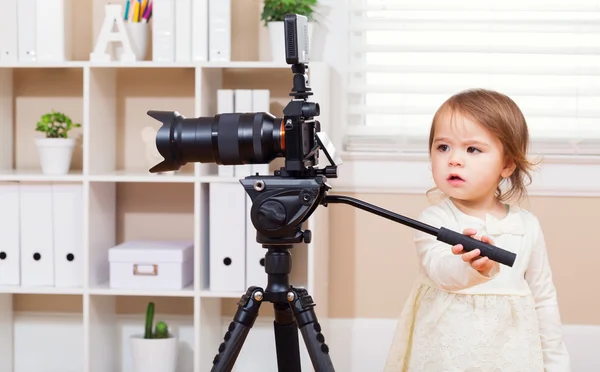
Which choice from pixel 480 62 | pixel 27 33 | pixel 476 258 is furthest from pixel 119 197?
pixel 476 258

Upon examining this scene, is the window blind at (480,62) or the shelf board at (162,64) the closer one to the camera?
the shelf board at (162,64)

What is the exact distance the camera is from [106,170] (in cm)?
276

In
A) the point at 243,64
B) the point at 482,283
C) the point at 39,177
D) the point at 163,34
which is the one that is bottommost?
the point at 482,283

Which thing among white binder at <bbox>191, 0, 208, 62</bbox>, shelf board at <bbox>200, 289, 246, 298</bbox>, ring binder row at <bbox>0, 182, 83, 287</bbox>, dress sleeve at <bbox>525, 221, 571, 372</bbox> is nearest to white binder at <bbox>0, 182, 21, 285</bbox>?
ring binder row at <bbox>0, 182, 83, 287</bbox>

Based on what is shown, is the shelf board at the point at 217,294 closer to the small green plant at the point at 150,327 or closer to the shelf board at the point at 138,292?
the shelf board at the point at 138,292

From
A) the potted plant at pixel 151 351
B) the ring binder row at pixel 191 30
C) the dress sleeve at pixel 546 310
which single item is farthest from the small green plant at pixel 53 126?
the dress sleeve at pixel 546 310

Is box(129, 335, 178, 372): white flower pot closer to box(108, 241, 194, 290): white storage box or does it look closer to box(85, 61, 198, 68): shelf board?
box(108, 241, 194, 290): white storage box

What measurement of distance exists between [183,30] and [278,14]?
301 mm

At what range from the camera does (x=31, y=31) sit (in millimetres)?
2613

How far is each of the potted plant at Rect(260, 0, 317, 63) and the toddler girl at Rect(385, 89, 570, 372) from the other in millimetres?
895

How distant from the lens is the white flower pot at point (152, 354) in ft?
8.79

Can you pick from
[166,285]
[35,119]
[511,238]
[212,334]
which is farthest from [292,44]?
[35,119]

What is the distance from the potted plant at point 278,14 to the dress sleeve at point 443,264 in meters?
0.98

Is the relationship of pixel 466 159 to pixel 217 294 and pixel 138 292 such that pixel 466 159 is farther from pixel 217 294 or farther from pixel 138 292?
pixel 138 292
